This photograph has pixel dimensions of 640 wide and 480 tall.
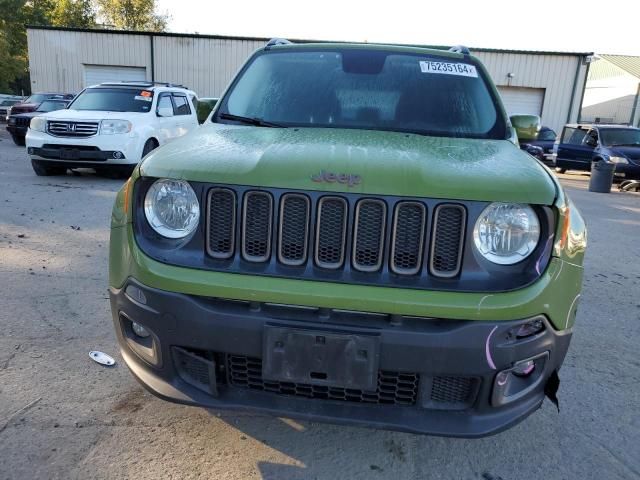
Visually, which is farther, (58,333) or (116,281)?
(58,333)

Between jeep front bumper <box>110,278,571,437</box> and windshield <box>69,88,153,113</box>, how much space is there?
29.3 feet

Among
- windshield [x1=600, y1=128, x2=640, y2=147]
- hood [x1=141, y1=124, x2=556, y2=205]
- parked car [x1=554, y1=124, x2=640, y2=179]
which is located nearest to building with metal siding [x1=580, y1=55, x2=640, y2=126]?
parked car [x1=554, y1=124, x2=640, y2=179]

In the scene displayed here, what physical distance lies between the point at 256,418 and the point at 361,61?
7.40 ft

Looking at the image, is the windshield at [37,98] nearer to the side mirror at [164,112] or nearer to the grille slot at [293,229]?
the side mirror at [164,112]

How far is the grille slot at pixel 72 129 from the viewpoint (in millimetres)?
9109

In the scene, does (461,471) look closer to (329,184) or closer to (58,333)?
(329,184)

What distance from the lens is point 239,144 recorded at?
231 centimetres

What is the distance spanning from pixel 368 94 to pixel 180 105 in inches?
365

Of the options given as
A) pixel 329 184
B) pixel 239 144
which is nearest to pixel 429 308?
pixel 329 184

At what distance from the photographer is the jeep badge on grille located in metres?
1.90

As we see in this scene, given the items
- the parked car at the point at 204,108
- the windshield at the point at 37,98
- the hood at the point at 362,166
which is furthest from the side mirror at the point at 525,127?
the windshield at the point at 37,98

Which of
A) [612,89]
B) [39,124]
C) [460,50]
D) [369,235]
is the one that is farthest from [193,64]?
[612,89]

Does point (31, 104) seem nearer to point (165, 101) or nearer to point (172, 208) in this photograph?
point (165, 101)

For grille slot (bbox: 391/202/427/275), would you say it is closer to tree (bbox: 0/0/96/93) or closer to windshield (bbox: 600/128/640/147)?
windshield (bbox: 600/128/640/147)
